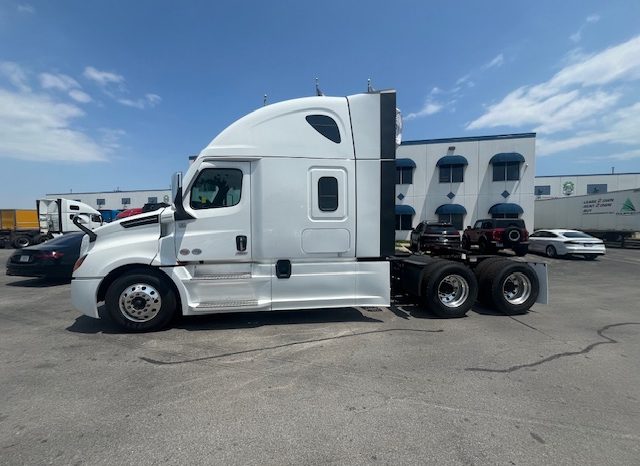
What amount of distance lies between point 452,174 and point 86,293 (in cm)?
2690

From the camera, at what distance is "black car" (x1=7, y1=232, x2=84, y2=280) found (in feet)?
29.2

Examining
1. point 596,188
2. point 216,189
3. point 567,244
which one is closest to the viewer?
point 216,189

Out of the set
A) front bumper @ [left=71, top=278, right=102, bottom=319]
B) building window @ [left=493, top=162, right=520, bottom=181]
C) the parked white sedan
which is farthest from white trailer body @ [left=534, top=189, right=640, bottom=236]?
front bumper @ [left=71, top=278, right=102, bottom=319]

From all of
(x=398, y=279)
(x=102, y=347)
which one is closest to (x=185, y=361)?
(x=102, y=347)

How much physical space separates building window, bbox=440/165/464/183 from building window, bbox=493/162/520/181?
2591 mm

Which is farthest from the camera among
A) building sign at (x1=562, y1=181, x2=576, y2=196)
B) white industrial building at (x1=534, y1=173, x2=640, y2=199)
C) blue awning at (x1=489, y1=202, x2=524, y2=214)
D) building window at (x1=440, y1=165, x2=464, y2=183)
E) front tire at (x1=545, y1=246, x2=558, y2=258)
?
building sign at (x1=562, y1=181, x2=576, y2=196)

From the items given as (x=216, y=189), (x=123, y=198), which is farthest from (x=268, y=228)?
(x=123, y=198)

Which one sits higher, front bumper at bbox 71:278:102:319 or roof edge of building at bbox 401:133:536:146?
roof edge of building at bbox 401:133:536:146

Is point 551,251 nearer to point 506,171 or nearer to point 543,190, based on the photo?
point 506,171

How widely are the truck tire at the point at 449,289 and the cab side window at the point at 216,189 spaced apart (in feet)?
12.0


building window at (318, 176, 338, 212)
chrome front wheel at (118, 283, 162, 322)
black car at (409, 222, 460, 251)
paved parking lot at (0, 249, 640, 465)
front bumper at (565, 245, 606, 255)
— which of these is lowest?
paved parking lot at (0, 249, 640, 465)

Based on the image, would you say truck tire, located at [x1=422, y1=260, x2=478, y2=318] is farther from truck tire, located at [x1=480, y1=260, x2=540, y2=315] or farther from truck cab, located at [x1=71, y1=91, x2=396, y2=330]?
truck cab, located at [x1=71, y1=91, x2=396, y2=330]

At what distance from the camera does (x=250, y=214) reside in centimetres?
500

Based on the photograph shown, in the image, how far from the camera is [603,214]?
919 inches
